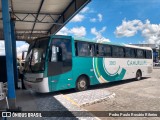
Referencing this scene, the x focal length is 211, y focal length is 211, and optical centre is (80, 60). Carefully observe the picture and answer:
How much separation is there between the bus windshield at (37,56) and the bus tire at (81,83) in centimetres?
245

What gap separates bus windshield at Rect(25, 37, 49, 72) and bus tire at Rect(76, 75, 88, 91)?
245cm

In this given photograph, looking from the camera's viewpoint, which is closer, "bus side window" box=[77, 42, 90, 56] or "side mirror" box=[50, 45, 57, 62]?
"side mirror" box=[50, 45, 57, 62]

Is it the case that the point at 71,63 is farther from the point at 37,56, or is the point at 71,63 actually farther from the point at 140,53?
the point at 140,53

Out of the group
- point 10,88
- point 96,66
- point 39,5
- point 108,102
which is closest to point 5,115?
point 10,88

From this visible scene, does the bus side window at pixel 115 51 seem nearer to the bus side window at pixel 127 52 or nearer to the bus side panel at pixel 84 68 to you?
the bus side window at pixel 127 52

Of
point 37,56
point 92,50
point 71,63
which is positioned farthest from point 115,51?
point 37,56

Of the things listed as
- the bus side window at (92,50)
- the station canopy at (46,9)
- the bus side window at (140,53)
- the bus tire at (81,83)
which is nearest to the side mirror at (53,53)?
the bus tire at (81,83)

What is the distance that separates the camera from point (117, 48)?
13625 mm

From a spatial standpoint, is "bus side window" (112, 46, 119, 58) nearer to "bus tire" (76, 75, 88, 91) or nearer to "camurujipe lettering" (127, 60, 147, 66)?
"camurujipe lettering" (127, 60, 147, 66)

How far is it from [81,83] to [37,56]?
282 cm

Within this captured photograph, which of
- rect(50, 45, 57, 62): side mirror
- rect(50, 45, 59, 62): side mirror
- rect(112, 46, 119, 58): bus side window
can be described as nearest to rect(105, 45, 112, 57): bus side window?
rect(112, 46, 119, 58): bus side window

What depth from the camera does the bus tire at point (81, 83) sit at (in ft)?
35.5

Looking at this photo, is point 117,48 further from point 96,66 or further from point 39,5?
point 39,5

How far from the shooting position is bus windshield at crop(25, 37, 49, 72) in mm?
9227
